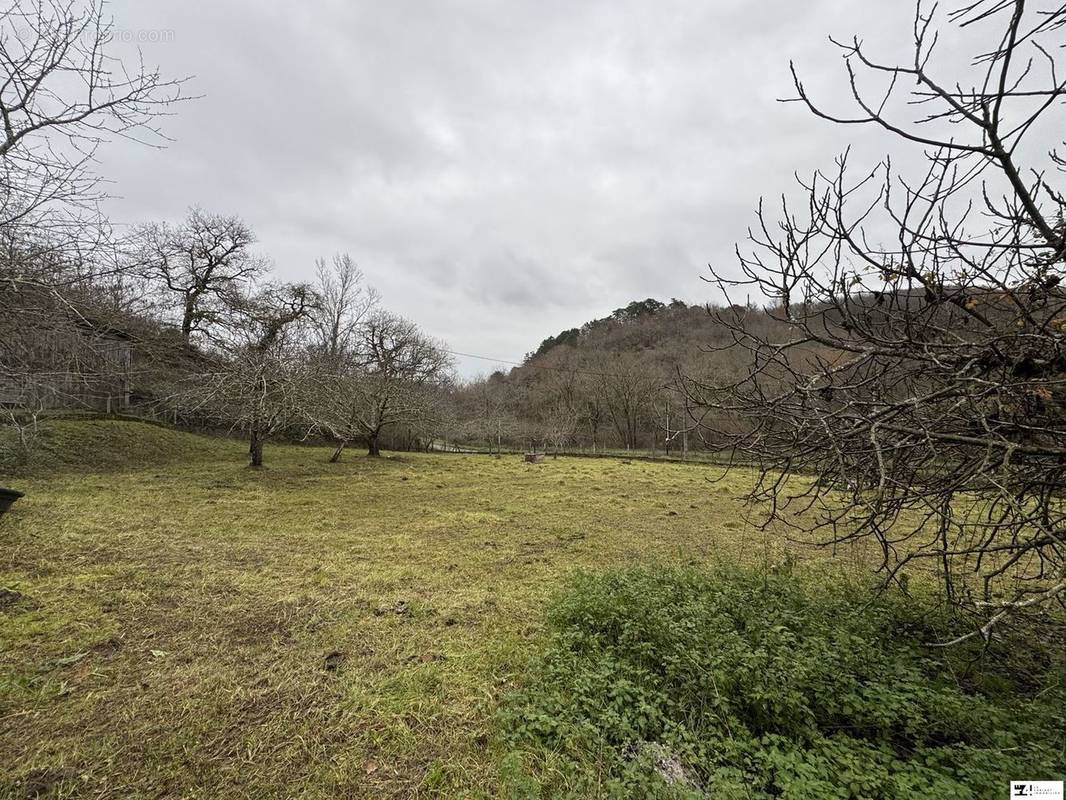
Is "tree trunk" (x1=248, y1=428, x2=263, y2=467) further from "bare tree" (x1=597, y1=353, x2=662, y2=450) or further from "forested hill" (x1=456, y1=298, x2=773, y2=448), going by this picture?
"bare tree" (x1=597, y1=353, x2=662, y2=450)

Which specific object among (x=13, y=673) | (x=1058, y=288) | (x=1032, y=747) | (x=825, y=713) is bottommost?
(x=13, y=673)

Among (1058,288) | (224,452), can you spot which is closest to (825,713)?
(1058,288)

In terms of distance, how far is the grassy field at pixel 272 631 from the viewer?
1.93 meters

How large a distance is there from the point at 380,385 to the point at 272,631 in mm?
14873

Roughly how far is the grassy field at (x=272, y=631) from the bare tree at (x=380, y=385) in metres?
5.67

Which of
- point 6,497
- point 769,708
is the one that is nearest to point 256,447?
point 6,497

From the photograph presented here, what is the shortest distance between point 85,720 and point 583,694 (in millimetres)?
2589

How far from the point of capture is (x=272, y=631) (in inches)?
124

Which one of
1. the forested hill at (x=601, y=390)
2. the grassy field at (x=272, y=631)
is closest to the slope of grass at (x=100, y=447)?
the grassy field at (x=272, y=631)

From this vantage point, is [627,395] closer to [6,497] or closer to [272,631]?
[6,497]

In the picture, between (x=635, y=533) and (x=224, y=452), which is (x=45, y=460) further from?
(x=635, y=533)

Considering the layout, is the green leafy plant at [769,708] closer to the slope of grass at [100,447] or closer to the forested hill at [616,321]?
the slope of grass at [100,447]

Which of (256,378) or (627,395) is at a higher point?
(627,395)

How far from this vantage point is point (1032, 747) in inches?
75.0
